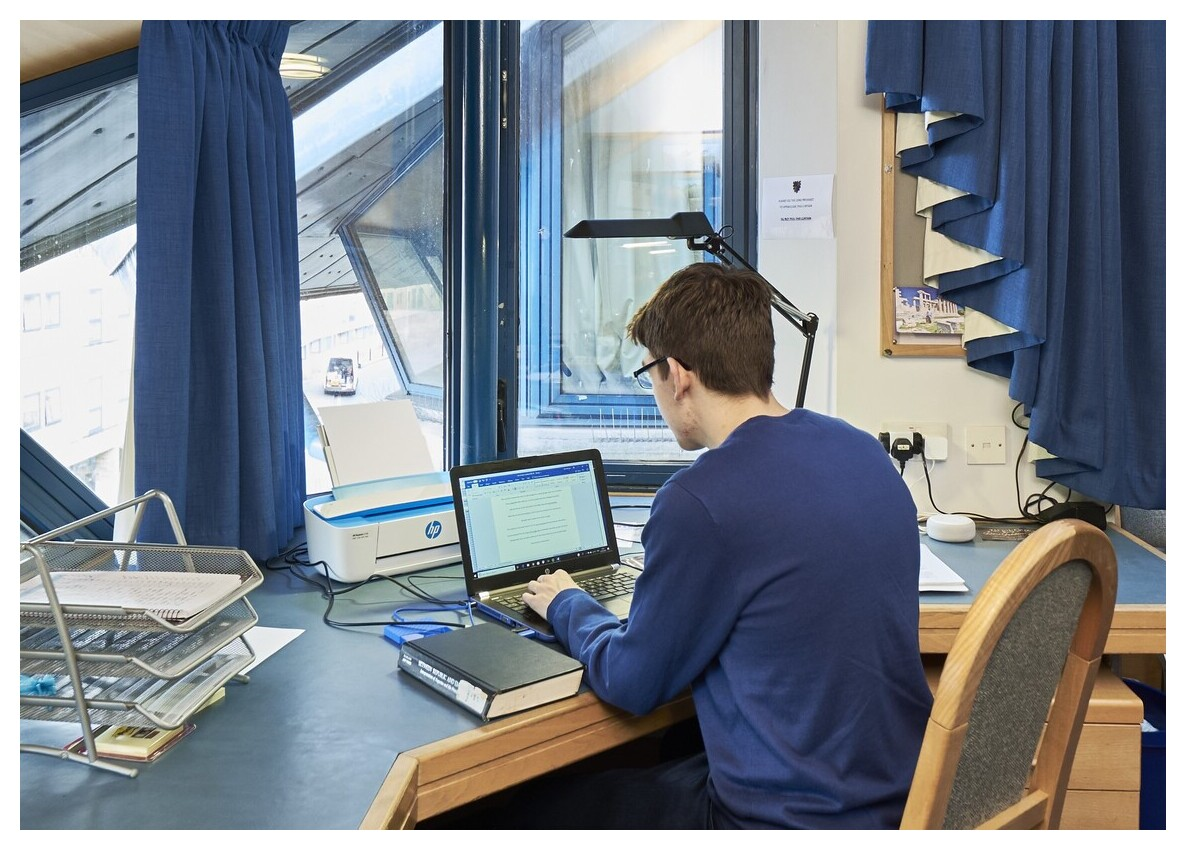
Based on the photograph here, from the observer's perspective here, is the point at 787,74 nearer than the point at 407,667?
No

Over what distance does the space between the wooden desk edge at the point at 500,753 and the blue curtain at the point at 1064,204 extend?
1.24m

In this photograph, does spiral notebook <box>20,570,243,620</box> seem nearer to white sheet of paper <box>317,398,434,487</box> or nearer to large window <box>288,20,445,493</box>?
white sheet of paper <box>317,398,434,487</box>

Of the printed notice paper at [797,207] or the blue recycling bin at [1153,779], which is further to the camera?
the printed notice paper at [797,207]

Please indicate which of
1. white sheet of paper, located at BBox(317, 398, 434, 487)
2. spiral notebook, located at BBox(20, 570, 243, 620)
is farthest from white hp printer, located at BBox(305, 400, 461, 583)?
spiral notebook, located at BBox(20, 570, 243, 620)

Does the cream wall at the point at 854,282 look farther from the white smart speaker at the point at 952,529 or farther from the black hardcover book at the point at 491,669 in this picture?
the black hardcover book at the point at 491,669

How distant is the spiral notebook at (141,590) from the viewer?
1177 millimetres

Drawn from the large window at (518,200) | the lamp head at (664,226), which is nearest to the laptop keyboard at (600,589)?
the lamp head at (664,226)

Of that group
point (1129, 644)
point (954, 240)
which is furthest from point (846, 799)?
point (954, 240)

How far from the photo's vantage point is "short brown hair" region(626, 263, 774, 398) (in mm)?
1343

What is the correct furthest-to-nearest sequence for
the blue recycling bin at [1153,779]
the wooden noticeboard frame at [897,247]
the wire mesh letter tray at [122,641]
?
the wooden noticeboard frame at [897,247] < the blue recycling bin at [1153,779] < the wire mesh letter tray at [122,641]

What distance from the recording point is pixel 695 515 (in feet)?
3.84

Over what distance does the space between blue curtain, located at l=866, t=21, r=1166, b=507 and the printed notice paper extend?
0.70ft
